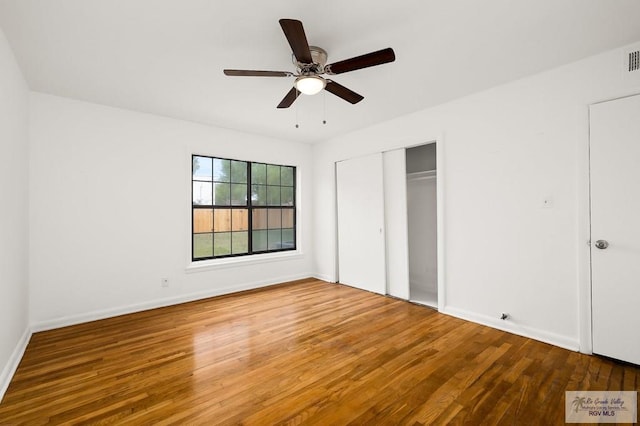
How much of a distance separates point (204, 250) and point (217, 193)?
90 centimetres

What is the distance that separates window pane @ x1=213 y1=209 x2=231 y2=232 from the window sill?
49cm

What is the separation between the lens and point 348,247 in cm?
488

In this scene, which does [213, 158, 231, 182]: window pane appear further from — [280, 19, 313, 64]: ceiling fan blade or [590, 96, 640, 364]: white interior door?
[590, 96, 640, 364]: white interior door

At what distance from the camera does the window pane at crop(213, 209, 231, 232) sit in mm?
Result: 4492

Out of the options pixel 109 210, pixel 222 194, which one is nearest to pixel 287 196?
pixel 222 194

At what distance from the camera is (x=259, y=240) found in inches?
197

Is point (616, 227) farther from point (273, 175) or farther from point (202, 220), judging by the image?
point (202, 220)

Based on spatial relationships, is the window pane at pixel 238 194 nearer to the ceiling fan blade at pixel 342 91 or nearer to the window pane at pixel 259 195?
the window pane at pixel 259 195

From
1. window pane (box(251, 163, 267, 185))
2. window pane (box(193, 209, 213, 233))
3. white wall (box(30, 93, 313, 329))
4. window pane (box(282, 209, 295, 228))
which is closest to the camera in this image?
white wall (box(30, 93, 313, 329))

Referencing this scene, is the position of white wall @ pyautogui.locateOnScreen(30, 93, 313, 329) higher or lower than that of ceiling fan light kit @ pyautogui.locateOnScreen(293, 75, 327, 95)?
lower

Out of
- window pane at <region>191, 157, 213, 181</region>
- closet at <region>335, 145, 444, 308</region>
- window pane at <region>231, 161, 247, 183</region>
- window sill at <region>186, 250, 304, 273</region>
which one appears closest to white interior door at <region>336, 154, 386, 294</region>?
closet at <region>335, 145, 444, 308</region>

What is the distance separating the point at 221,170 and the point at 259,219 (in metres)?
1.03

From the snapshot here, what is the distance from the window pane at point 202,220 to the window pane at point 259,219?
728mm

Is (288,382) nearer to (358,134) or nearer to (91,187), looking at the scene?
(91,187)
